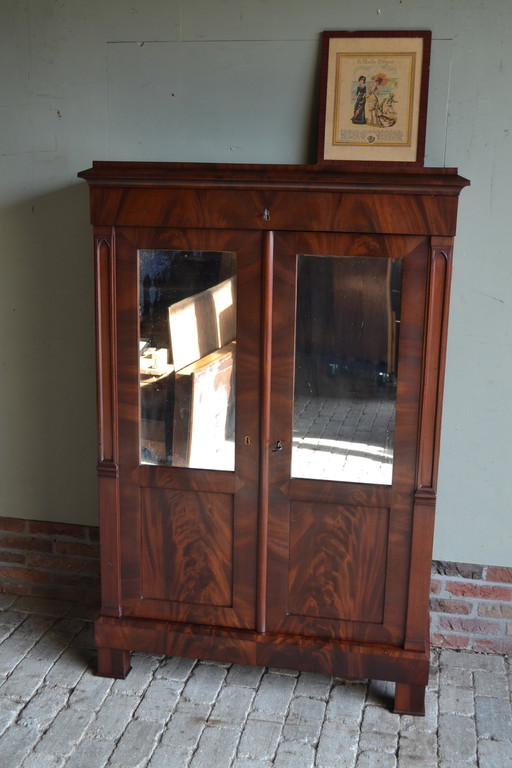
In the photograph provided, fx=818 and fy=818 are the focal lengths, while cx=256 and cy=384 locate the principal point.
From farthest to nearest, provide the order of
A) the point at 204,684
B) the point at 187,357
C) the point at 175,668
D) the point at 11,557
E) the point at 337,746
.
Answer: the point at 11,557, the point at 175,668, the point at 204,684, the point at 187,357, the point at 337,746

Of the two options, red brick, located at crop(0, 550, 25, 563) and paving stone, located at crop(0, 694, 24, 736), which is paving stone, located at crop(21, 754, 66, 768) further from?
red brick, located at crop(0, 550, 25, 563)

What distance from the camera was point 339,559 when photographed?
114 inches

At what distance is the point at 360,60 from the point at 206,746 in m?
2.47

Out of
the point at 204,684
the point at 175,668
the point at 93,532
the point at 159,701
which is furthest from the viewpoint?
the point at 93,532

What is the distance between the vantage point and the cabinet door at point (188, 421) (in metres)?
2.80

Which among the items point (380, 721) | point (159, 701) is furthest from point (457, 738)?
point (159, 701)

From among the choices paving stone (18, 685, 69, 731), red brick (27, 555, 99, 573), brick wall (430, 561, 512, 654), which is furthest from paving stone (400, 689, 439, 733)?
red brick (27, 555, 99, 573)

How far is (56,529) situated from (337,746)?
1.56m

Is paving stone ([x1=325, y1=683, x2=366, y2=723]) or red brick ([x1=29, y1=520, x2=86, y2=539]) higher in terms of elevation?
red brick ([x1=29, y1=520, x2=86, y2=539])

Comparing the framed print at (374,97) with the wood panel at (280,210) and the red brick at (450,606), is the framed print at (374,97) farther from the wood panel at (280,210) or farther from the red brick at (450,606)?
the red brick at (450,606)

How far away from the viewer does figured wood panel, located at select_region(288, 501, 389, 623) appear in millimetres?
2867

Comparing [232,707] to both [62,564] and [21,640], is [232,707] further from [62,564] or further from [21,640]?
[62,564]

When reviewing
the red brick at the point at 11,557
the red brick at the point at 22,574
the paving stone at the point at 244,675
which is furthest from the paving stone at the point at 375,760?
the red brick at the point at 11,557

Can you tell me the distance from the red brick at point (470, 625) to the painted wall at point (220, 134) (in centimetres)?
27
